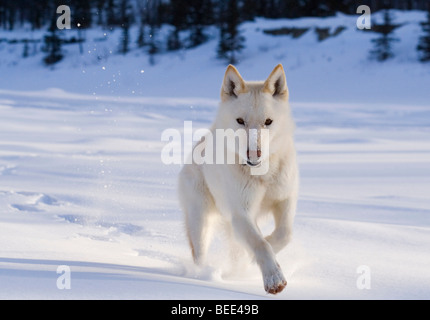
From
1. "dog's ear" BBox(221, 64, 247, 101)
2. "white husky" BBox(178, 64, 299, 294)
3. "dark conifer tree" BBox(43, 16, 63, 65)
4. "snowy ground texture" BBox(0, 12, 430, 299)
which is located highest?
"dog's ear" BBox(221, 64, 247, 101)

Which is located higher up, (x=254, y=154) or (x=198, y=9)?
(x=254, y=154)

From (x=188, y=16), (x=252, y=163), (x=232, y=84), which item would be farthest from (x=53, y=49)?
(x=252, y=163)

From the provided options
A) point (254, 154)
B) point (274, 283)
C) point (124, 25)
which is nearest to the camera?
point (274, 283)

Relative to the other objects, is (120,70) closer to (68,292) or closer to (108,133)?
(108,133)

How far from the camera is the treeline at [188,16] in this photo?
30.8 meters

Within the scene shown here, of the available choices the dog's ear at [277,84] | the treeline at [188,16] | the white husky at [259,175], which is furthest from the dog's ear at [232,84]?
the treeline at [188,16]

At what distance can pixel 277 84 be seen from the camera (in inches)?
155

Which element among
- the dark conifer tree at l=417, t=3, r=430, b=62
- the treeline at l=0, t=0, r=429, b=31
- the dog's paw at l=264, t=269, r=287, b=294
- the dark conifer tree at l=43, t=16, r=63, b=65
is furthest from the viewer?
the treeline at l=0, t=0, r=429, b=31

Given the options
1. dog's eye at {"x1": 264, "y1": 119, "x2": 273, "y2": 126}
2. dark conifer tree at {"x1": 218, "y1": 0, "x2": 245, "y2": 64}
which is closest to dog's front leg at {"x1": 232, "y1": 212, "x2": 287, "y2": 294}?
dog's eye at {"x1": 264, "y1": 119, "x2": 273, "y2": 126}

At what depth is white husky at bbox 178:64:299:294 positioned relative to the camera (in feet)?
12.2

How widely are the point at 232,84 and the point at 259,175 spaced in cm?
58

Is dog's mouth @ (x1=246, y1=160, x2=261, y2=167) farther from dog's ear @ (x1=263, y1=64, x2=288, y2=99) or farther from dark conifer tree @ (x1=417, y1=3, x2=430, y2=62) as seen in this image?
dark conifer tree @ (x1=417, y1=3, x2=430, y2=62)

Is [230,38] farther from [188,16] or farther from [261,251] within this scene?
[261,251]

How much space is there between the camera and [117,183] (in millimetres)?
7688
